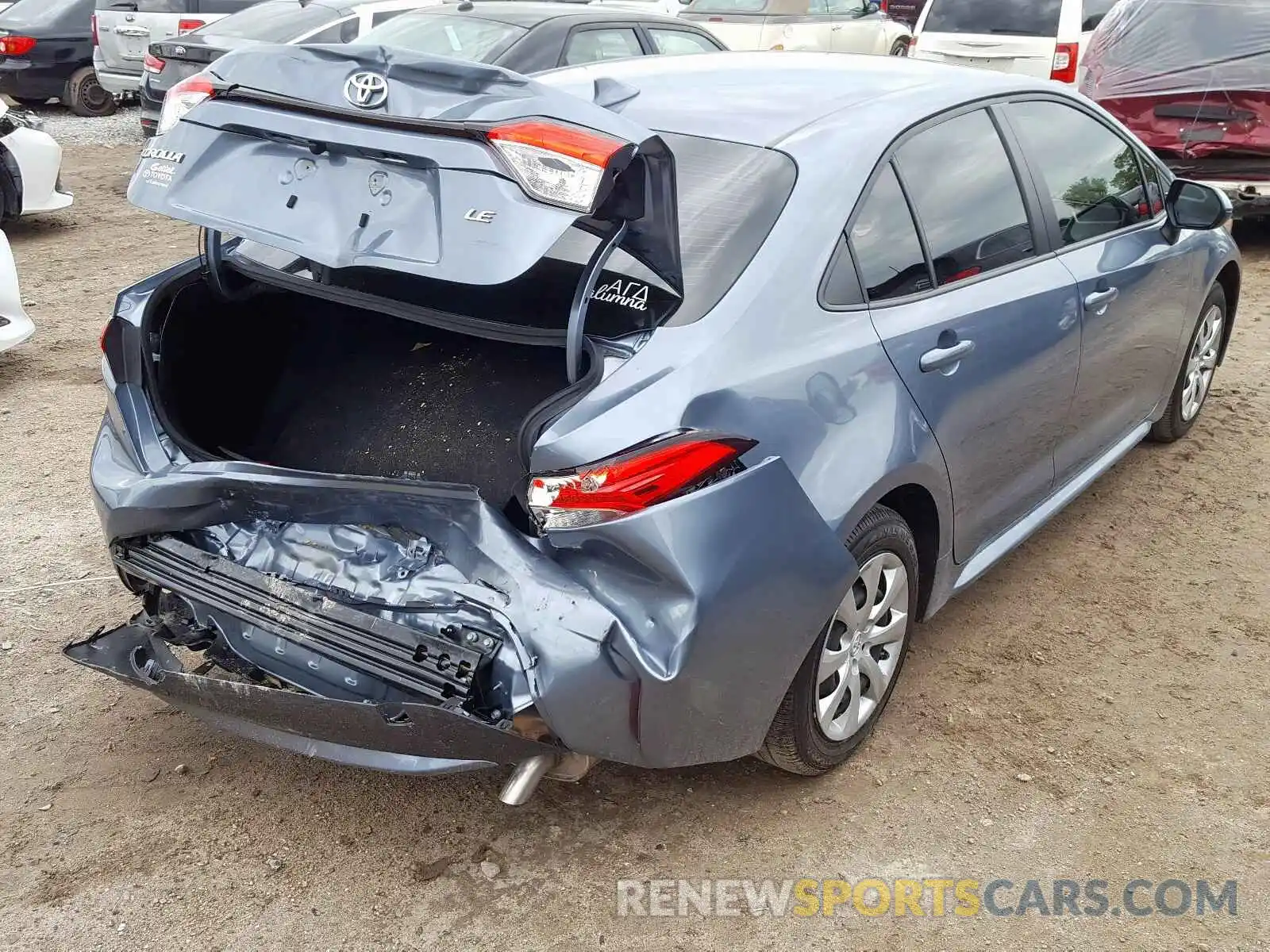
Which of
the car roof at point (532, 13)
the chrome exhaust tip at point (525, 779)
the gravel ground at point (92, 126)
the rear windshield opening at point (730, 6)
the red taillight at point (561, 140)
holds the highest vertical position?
the red taillight at point (561, 140)

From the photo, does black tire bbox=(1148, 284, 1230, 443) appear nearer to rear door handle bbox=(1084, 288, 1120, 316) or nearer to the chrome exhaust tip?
rear door handle bbox=(1084, 288, 1120, 316)

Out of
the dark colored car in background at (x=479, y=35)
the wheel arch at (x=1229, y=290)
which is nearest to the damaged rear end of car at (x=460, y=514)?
the wheel arch at (x=1229, y=290)

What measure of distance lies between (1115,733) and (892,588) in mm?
816

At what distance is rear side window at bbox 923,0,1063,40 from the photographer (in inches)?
442

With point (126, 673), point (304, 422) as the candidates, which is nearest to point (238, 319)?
point (304, 422)

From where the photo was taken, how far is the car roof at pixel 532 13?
798 cm

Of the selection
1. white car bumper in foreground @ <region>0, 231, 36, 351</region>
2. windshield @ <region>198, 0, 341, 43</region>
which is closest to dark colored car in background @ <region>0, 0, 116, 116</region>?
windshield @ <region>198, 0, 341, 43</region>

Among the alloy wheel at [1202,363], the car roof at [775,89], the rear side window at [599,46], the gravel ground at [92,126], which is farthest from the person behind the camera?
the gravel ground at [92,126]

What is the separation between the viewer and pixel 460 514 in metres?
2.44

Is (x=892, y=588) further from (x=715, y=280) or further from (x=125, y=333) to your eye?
(x=125, y=333)

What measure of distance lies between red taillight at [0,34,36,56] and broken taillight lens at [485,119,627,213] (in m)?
12.9

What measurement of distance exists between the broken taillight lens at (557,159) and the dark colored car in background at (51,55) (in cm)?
1288

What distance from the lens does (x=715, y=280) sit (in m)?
2.60

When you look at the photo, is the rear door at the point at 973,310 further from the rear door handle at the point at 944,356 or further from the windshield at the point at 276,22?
the windshield at the point at 276,22
